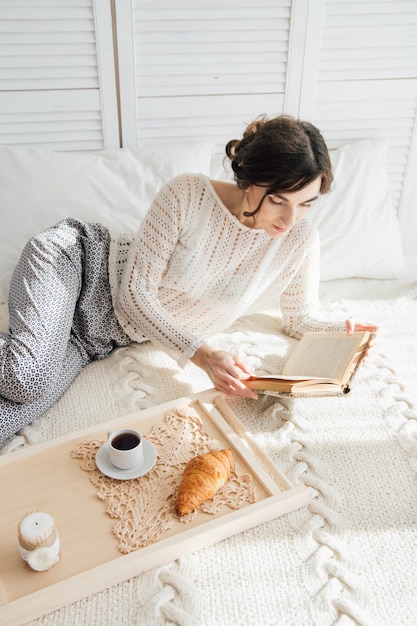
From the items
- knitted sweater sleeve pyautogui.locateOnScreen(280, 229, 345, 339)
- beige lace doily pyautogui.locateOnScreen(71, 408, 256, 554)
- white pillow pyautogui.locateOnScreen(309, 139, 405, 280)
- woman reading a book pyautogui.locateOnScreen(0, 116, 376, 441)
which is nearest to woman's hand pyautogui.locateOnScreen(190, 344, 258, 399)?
Result: woman reading a book pyautogui.locateOnScreen(0, 116, 376, 441)

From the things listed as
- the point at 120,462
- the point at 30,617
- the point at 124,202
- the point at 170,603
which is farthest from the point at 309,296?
the point at 30,617

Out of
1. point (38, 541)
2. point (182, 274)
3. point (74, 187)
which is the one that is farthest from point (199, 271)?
point (38, 541)

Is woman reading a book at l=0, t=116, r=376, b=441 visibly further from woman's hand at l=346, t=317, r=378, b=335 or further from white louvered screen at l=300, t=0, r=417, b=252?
white louvered screen at l=300, t=0, r=417, b=252

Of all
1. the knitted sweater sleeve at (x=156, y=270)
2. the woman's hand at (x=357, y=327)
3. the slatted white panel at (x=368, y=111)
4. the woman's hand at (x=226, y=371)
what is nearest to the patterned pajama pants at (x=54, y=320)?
the knitted sweater sleeve at (x=156, y=270)

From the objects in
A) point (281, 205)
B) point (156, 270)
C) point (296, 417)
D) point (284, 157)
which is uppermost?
point (284, 157)

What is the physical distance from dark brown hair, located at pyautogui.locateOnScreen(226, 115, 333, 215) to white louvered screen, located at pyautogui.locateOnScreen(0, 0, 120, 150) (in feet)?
2.58

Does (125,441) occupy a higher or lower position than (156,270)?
lower

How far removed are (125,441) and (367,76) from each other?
5.19 ft

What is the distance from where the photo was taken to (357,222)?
1947 millimetres

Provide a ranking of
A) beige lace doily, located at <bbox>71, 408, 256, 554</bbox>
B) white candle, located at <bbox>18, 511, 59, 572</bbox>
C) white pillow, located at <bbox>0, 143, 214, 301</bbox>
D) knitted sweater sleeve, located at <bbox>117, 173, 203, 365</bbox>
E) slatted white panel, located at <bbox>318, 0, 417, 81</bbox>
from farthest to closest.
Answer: slatted white panel, located at <bbox>318, 0, 417, 81</bbox> < white pillow, located at <bbox>0, 143, 214, 301</bbox> < knitted sweater sleeve, located at <bbox>117, 173, 203, 365</bbox> < beige lace doily, located at <bbox>71, 408, 256, 554</bbox> < white candle, located at <bbox>18, 511, 59, 572</bbox>

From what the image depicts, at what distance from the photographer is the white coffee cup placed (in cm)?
104

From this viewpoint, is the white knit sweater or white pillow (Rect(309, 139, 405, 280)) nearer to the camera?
the white knit sweater

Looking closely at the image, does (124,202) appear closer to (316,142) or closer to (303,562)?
(316,142)

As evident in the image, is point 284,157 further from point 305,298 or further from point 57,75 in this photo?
point 57,75
